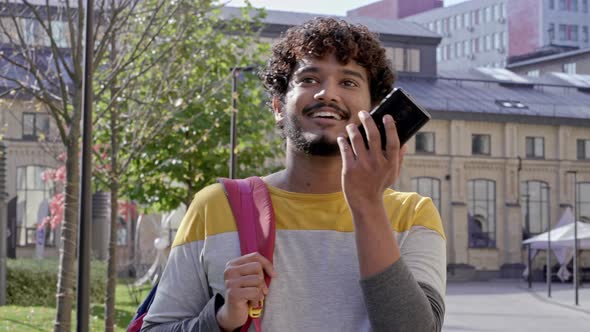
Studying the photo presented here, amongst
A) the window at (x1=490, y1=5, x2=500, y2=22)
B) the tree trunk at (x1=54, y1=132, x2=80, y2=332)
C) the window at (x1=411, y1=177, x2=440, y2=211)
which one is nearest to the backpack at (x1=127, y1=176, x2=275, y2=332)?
the tree trunk at (x1=54, y1=132, x2=80, y2=332)

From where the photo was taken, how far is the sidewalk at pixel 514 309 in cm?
2795

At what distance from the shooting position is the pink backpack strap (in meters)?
2.72

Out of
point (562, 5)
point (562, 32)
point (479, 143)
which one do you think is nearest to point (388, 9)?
point (562, 5)

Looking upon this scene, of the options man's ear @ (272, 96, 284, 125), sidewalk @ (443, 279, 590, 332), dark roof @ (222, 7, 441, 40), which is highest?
dark roof @ (222, 7, 441, 40)

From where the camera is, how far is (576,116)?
67.6m

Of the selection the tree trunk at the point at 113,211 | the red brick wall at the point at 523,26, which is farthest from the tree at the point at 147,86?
the red brick wall at the point at 523,26

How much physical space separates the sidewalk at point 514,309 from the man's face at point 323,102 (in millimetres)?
23318

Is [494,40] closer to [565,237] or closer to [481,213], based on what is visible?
[481,213]

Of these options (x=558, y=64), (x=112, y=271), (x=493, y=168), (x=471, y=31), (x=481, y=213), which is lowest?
(x=112, y=271)

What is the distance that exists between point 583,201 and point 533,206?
138 inches

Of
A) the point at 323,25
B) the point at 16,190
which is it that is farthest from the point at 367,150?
the point at 16,190

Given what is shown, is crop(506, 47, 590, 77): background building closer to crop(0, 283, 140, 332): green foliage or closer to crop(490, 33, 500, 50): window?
crop(490, 33, 500, 50): window

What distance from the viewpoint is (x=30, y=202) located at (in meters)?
57.3

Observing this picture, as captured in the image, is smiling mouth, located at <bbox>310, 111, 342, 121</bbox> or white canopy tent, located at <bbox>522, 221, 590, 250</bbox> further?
white canopy tent, located at <bbox>522, 221, 590, 250</bbox>
